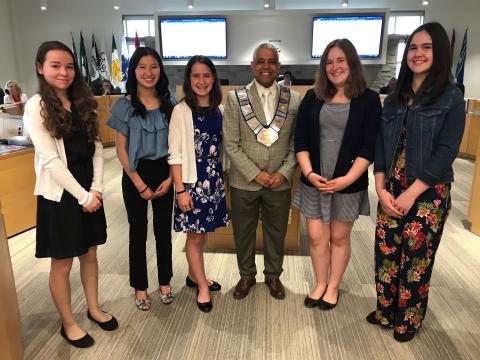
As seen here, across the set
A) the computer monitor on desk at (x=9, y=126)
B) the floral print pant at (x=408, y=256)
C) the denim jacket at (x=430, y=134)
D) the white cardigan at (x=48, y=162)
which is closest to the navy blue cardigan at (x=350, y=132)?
the denim jacket at (x=430, y=134)

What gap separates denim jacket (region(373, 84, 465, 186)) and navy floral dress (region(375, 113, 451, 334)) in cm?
4

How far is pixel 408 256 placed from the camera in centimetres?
189

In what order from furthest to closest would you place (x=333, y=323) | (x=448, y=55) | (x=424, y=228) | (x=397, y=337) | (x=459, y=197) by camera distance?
(x=459, y=197), (x=333, y=323), (x=397, y=337), (x=424, y=228), (x=448, y=55)

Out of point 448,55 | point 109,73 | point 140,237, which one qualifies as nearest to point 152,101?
point 140,237

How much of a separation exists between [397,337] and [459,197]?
3110mm

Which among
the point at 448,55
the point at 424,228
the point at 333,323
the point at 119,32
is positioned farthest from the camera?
the point at 119,32

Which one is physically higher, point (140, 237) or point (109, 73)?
point (109, 73)

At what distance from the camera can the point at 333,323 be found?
7.20 feet

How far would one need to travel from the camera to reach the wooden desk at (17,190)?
Result: 3.29 metres

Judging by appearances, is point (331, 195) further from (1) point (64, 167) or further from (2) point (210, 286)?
(1) point (64, 167)

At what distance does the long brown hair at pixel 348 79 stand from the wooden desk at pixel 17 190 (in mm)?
2734

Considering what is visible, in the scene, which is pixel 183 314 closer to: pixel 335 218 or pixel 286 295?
pixel 286 295

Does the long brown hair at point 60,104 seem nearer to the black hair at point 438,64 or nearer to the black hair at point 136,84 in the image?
the black hair at point 136,84

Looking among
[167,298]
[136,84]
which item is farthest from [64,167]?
[167,298]
